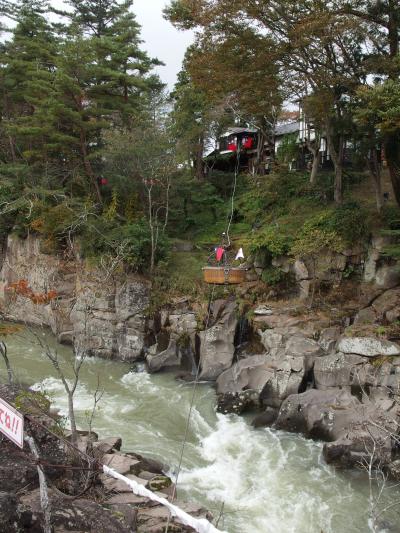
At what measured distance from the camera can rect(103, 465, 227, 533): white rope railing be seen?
23.6 ft

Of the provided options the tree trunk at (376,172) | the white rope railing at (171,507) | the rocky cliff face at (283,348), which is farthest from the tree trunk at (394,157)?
the white rope railing at (171,507)

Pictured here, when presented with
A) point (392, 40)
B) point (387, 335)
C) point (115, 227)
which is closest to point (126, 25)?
point (115, 227)

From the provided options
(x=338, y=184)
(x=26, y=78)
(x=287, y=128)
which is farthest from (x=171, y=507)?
(x=287, y=128)

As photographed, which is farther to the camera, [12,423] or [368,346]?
[368,346]

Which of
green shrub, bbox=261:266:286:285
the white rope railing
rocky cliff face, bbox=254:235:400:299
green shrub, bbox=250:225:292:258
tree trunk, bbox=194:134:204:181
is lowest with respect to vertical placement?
the white rope railing

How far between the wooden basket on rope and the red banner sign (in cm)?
1108

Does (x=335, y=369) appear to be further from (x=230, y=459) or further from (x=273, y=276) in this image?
(x=273, y=276)

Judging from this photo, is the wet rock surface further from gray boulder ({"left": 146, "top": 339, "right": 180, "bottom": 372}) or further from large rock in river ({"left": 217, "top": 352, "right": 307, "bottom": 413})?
gray boulder ({"left": 146, "top": 339, "right": 180, "bottom": 372})

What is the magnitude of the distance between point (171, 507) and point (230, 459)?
3.49m

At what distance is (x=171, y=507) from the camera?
25.6ft

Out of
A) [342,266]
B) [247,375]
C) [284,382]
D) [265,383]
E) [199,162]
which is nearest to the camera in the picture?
[284,382]

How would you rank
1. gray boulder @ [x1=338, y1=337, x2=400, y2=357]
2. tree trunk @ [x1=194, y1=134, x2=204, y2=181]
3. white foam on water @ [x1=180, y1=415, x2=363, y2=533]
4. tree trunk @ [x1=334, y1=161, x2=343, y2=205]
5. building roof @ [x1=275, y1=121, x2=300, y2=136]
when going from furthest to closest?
1. building roof @ [x1=275, y1=121, x2=300, y2=136]
2. tree trunk @ [x1=194, y1=134, x2=204, y2=181]
3. tree trunk @ [x1=334, y1=161, x2=343, y2=205]
4. gray boulder @ [x1=338, y1=337, x2=400, y2=357]
5. white foam on water @ [x1=180, y1=415, x2=363, y2=533]

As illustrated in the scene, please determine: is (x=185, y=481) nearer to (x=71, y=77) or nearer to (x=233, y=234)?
(x=233, y=234)

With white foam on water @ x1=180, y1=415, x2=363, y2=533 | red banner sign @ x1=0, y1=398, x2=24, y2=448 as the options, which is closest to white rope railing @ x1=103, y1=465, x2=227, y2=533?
white foam on water @ x1=180, y1=415, x2=363, y2=533
